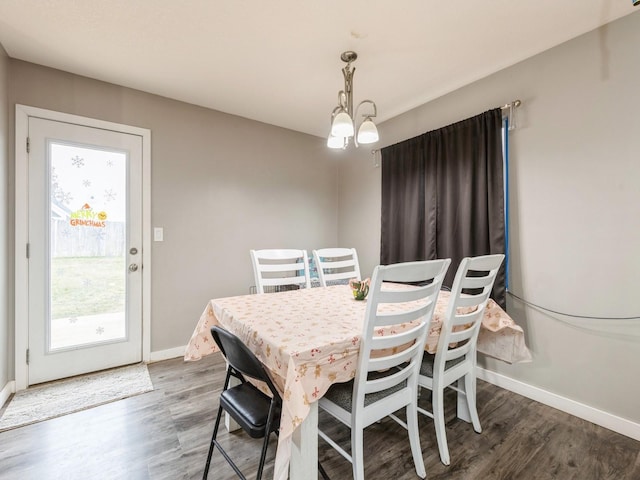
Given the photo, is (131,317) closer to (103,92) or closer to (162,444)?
(162,444)

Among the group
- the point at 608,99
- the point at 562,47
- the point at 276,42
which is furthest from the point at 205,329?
the point at 562,47

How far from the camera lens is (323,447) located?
1.70 m

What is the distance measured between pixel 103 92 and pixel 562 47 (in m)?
3.64

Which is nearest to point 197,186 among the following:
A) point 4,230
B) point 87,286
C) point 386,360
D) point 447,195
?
point 87,286

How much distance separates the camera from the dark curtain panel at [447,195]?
2.40m

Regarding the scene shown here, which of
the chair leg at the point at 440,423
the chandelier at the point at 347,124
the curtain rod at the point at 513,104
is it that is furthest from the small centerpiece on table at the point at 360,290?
the curtain rod at the point at 513,104

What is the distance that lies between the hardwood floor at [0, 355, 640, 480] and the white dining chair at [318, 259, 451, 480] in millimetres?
281

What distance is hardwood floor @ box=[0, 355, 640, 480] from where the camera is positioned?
4.96 feet

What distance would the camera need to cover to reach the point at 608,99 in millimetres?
1906

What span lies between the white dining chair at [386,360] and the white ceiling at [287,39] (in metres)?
1.62

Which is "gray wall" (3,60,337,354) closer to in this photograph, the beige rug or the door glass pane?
the door glass pane

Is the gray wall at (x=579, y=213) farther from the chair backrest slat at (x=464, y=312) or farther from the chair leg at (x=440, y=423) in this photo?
the chair leg at (x=440, y=423)

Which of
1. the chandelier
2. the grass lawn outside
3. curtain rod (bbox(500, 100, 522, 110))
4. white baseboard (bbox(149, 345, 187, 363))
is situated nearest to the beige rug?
white baseboard (bbox(149, 345, 187, 363))

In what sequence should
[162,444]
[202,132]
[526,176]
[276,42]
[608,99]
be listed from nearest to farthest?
1. [162,444]
2. [608,99]
3. [276,42]
4. [526,176]
5. [202,132]
